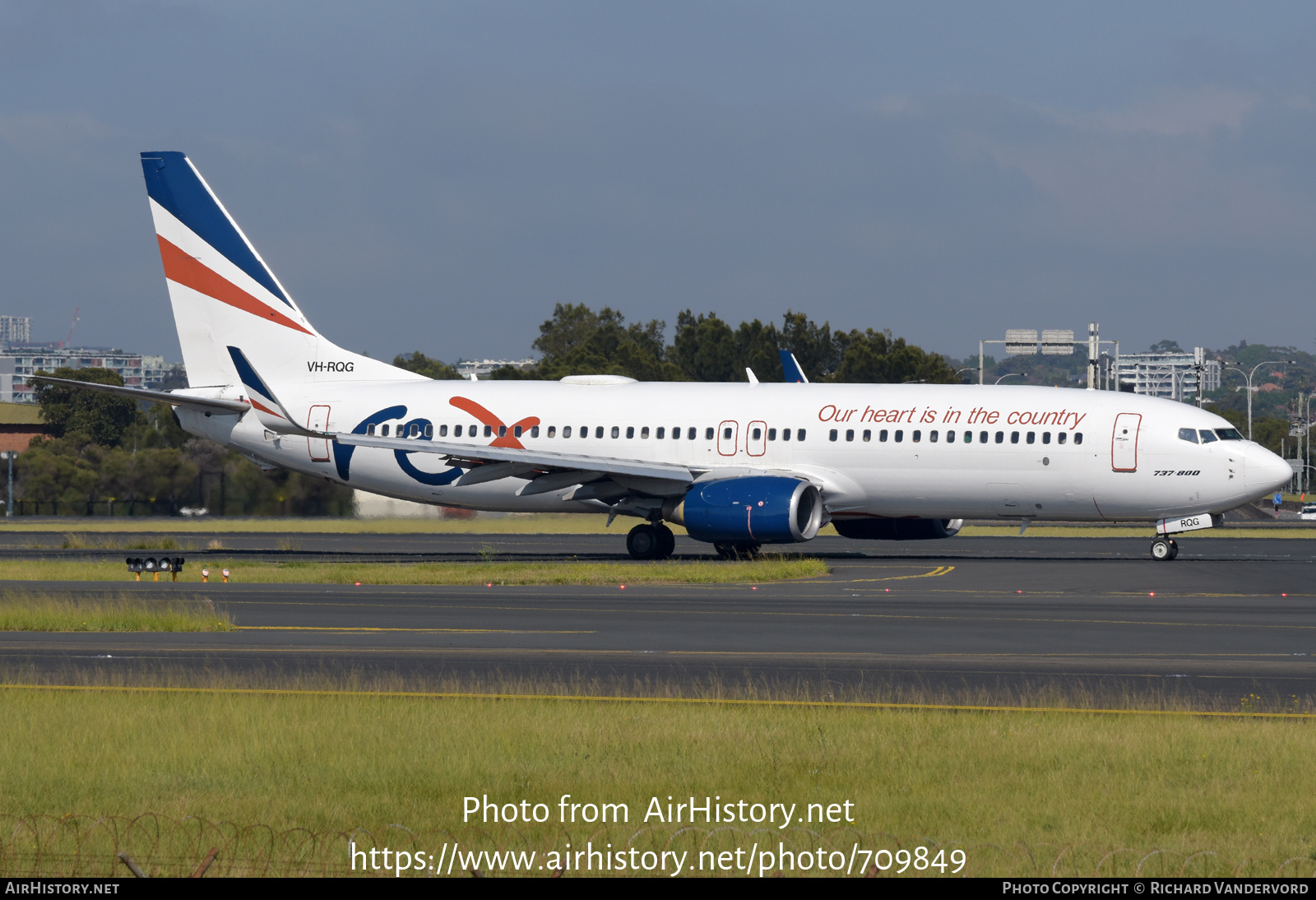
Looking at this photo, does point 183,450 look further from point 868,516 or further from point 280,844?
point 280,844

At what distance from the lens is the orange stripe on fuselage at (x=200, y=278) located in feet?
148

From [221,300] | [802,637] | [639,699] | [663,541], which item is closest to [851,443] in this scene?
[663,541]

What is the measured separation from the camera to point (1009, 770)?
1216 centimetres

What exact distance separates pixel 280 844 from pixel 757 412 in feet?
104

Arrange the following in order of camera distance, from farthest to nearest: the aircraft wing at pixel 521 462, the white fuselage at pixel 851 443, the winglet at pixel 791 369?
the winglet at pixel 791 369 < the aircraft wing at pixel 521 462 < the white fuselage at pixel 851 443

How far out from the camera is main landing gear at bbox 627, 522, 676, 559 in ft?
133

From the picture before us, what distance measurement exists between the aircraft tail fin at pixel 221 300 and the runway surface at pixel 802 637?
48.7ft

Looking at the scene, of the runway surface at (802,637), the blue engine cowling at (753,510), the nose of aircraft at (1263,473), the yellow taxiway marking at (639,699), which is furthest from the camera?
the nose of aircraft at (1263,473)

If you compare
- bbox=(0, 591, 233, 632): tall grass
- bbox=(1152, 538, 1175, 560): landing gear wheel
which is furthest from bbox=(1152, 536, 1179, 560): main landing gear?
bbox=(0, 591, 233, 632): tall grass

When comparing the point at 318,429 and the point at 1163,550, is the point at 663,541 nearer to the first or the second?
the point at 318,429

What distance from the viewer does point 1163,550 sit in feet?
130

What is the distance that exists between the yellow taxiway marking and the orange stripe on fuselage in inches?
1176

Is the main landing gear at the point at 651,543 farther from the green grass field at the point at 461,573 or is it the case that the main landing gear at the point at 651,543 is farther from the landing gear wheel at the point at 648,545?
the green grass field at the point at 461,573

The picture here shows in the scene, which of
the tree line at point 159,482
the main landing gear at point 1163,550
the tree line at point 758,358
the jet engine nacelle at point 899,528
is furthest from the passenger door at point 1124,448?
the tree line at point 758,358
